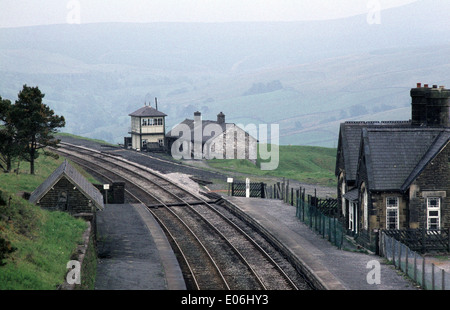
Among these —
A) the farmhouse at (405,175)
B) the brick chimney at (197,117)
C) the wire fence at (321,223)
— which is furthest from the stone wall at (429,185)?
the brick chimney at (197,117)

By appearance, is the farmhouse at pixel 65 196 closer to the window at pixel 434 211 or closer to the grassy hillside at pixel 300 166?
the window at pixel 434 211

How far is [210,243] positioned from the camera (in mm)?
36094

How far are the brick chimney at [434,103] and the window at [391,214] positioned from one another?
22.0ft

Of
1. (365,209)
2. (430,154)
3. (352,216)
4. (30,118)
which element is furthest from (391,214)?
(30,118)

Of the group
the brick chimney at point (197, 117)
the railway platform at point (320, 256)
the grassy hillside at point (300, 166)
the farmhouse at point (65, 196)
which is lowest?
the railway platform at point (320, 256)

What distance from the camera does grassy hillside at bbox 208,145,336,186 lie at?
239ft

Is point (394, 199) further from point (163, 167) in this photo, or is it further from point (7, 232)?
point (163, 167)

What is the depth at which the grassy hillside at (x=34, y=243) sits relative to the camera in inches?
780

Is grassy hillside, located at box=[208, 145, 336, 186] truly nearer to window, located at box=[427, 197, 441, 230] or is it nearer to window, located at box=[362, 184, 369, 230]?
window, located at box=[362, 184, 369, 230]

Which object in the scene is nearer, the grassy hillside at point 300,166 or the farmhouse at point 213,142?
the grassy hillside at point 300,166

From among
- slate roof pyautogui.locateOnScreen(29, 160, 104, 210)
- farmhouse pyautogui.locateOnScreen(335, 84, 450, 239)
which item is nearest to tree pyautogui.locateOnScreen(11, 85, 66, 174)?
slate roof pyautogui.locateOnScreen(29, 160, 104, 210)

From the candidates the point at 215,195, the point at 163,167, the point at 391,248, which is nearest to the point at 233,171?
the point at 163,167

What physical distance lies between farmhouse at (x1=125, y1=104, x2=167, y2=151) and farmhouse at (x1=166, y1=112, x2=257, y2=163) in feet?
11.7

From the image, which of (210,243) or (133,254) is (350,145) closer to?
(210,243)
